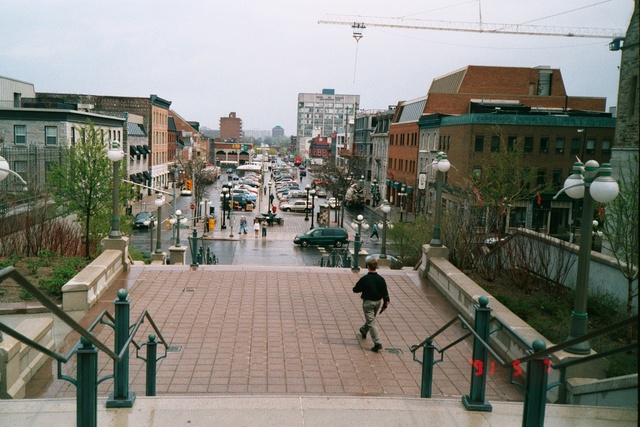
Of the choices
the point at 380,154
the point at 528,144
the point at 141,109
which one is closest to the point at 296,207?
the point at 380,154

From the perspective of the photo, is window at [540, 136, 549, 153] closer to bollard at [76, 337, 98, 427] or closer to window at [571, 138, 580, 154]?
window at [571, 138, 580, 154]

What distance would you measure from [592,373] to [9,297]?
35.2ft

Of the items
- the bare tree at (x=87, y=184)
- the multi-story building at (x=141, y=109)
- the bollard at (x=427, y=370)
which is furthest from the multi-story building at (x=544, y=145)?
the bollard at (x=427, y=370)

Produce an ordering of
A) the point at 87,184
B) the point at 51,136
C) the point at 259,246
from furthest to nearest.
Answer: the point at 51,136
the point at 259,246
the point at 87,184

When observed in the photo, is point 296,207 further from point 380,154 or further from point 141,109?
point 141,109

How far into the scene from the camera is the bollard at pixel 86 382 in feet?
18.1

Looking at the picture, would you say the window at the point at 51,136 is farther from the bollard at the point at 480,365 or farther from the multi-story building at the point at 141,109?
the bollard at the point at 480,365

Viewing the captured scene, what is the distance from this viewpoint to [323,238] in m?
45.9

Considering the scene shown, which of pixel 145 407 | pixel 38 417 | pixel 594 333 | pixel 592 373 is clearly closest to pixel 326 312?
pixel 592 373

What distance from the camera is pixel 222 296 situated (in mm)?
14008

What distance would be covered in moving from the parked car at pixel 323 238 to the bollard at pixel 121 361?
127ft

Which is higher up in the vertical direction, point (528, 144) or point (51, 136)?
point (528, 144)

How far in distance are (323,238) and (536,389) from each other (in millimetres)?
40165

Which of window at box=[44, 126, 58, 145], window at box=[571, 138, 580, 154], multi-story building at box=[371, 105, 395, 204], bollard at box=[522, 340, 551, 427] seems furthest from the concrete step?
multi-story building at box=[371, 105, 395, 204]
